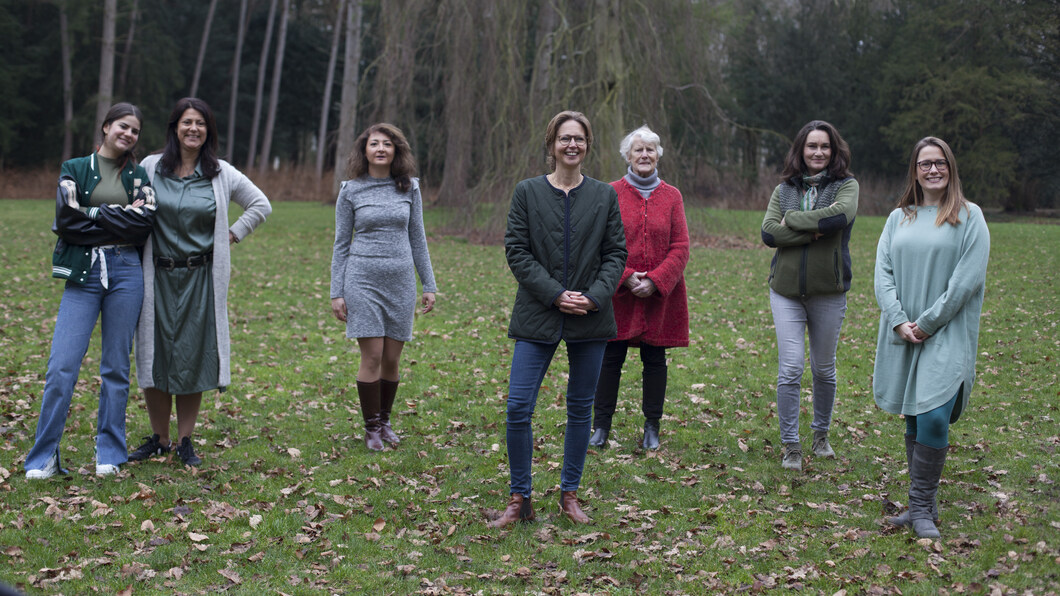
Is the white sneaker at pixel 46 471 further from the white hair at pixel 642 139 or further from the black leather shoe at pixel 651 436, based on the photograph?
the white hair at pixel 642 139

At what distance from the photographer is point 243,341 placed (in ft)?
30.3

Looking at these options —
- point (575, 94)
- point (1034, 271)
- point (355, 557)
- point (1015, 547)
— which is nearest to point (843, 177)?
point (1015, 547)

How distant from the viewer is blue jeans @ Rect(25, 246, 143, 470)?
4.85m

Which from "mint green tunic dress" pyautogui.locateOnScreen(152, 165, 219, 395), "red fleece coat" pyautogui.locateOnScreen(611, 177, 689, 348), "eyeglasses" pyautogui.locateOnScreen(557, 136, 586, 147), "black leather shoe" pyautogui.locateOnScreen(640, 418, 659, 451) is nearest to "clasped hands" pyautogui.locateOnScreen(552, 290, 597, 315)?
"eyeglasses" pyautogui.locateOnScreen(557, 136, 586, 147)

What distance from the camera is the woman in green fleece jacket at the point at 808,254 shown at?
5.24m

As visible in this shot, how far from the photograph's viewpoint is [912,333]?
432 centimetres

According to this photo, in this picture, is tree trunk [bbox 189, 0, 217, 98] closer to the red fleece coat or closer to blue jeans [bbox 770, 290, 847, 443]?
the red fleece coat

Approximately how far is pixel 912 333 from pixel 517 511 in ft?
6.67

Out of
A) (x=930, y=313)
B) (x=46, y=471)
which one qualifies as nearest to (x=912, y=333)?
(x=930, y=313)

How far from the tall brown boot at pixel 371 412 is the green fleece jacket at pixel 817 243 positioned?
2.50m

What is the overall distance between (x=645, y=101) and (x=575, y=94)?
1432 millimetres

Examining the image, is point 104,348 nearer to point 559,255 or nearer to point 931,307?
point 559,255

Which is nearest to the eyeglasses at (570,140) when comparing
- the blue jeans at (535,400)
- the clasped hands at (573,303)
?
the clasped hands at (573,303)

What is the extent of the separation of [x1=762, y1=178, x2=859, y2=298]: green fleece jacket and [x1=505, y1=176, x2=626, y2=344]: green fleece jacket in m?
1.42
